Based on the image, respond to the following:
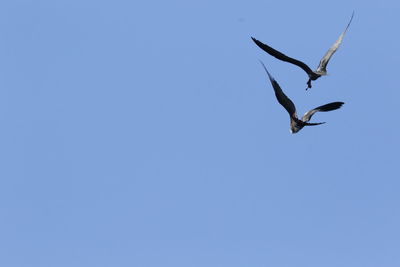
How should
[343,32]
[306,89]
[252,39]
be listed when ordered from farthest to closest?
1. [343,32]
2. [306,89]
3. [252,39]

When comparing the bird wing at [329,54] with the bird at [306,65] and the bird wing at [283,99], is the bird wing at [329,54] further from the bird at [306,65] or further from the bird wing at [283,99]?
the bird wing at [283,99]

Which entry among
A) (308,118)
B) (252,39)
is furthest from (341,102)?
(252,39)

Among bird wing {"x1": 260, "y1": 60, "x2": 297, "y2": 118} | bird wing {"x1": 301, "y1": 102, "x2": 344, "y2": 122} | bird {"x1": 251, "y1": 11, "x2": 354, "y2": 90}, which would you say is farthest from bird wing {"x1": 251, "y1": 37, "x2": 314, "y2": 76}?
bird wing {"x1": 301, "y1": 102, "x2": 344, "y2": 122}

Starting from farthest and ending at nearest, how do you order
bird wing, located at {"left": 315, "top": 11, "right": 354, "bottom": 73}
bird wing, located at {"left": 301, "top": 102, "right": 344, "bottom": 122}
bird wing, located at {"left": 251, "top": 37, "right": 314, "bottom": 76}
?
bird wing, located at {"left": 315, "top": 11, "right": 354, "bottom": 73}, bird wing, located at {"left": 301, "top": 102, "right": 344, "bottom": 122}, bird wing, located at {"left": 251, "top": 37, "right": 314, "bottom": 76}

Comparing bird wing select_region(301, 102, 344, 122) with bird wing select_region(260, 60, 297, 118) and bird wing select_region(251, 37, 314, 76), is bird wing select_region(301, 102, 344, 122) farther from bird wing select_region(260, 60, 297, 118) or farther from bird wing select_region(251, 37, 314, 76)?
bird wing select_region(251, 37, 314, 76)

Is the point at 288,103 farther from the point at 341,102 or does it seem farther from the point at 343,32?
the point at 343,32

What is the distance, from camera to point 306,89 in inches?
1583

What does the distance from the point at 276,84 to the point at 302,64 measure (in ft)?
7.20

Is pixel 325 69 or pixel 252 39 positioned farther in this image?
pixel 325 69

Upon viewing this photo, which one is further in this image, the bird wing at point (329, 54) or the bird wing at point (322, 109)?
the bird wing at point (329, 54)

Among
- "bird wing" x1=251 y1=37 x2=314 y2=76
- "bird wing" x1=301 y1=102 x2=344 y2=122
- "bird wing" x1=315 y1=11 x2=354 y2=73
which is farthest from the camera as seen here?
"bird wing" x1=315 y1=11 x2=354 y2=73

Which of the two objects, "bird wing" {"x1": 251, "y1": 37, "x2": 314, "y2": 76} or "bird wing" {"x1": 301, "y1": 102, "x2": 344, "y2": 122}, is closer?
"bird wing" {"x1": 251, "y1": 37, "x2": 314, "y2": 76}

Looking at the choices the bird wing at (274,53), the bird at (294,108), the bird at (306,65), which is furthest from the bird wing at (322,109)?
the bird wing at (274,53)

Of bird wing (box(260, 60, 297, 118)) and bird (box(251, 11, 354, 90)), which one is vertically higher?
bird (box(251, 11, 354, 90))
